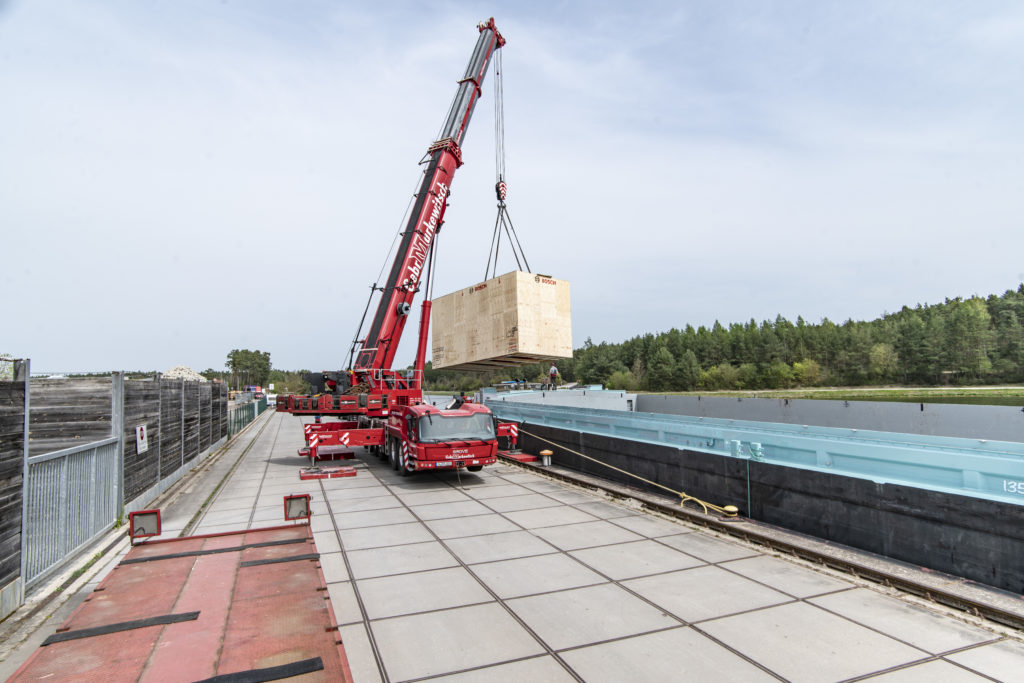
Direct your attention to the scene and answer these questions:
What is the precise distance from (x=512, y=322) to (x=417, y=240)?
16.8 feet

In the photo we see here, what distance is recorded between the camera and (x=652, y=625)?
5746 millimetres

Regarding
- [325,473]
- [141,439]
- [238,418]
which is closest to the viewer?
[141,439]

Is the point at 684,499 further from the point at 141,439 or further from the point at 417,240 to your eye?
the point at 417,240

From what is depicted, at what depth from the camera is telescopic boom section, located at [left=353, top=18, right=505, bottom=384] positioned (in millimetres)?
18797

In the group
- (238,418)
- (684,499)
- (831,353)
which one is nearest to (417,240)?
(684,499)

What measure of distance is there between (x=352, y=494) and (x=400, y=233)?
32.9 feet

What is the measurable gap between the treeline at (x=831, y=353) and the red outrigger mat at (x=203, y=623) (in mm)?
73160

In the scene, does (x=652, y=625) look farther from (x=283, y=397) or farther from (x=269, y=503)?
(x=283, y=397)

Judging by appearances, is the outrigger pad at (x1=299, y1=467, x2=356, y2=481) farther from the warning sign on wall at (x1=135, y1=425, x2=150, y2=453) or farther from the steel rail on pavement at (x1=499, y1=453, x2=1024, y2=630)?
the steel rail on pavement at (x1=499, y1=453, x2=1024, y2=630)

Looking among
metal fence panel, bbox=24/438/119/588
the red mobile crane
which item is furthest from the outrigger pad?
metal fence panel, bbox=24/438/119/588

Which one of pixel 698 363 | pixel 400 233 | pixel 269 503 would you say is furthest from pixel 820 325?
pixel 269 503

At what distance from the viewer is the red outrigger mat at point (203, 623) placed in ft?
9.86

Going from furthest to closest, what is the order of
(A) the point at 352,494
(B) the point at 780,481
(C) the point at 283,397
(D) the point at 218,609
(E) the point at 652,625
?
(C) the point at 283,397 → (A) the point at 352,494 → (B) the point at 780,481 → (E) the point at 652,625 → (D) the point at 218,609

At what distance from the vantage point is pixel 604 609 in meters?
6.18
